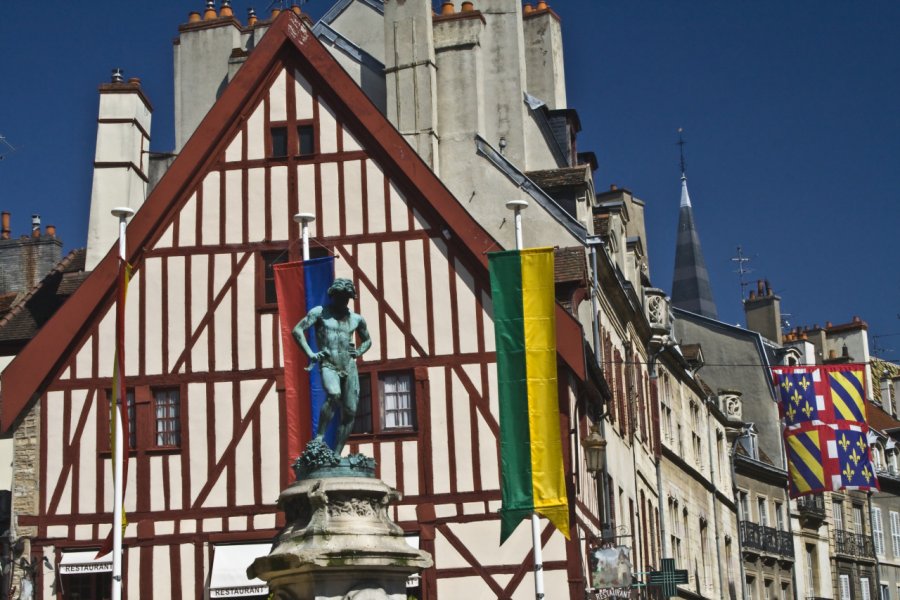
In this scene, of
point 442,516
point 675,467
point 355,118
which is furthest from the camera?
point 675,467

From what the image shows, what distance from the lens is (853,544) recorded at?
→ 54969 mm

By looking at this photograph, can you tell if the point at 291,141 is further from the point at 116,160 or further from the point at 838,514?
the point at 838,514

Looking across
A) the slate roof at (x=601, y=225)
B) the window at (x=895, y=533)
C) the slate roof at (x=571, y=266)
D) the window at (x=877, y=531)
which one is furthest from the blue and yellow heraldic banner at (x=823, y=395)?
the window at (x=895, y=533)

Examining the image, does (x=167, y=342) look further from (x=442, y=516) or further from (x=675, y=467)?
(x=675, y=467)

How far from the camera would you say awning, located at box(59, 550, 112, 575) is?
85.5 ft

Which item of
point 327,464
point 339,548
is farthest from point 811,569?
point 339,548

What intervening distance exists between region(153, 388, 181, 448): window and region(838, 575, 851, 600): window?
31.8m

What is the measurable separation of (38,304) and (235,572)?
303 inches

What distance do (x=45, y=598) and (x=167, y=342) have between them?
426cm

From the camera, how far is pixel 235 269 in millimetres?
27297

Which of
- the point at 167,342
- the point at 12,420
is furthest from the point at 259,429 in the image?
the point at 12,420

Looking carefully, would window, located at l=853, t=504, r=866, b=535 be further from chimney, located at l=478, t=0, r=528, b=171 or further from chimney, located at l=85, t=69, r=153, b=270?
chimney, located at l=85, t=69, r=153, b=270

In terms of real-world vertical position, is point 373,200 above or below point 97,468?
above

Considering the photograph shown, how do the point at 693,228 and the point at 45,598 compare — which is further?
the point at 693,228
